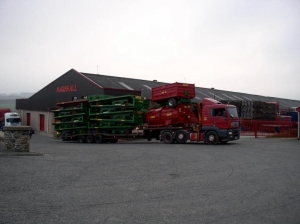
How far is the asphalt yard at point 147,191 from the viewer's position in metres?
5.77

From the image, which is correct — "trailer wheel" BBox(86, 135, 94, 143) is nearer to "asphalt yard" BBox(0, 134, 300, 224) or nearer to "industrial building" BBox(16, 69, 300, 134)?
"industrial building" BBox(16, 69, 300, 134)

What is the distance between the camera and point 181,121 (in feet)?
71.1

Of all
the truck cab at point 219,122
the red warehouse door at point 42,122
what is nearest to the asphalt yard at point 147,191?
the truck cab at point 219,122

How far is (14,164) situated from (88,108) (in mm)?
15095

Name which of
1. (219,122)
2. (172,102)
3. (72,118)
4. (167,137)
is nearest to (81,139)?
(72,118)

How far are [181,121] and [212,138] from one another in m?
2.58

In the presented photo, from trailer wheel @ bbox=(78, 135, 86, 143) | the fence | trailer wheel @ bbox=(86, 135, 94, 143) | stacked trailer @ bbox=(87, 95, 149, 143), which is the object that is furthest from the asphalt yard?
the fence

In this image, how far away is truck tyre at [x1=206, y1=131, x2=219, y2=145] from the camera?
2015 centimetres

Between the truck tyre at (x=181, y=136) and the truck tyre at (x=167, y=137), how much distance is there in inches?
18.4

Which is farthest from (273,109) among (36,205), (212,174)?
(36,205)

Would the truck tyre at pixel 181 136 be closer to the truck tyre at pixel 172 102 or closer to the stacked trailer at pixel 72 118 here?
the truck tyre at pixel 172 102

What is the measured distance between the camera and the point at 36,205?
6305 mm

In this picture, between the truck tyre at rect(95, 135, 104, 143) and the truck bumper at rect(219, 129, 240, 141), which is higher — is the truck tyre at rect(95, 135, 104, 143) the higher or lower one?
the lower one

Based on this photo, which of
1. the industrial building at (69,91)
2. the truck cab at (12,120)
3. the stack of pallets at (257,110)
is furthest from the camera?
the truck cab at (12,120)
